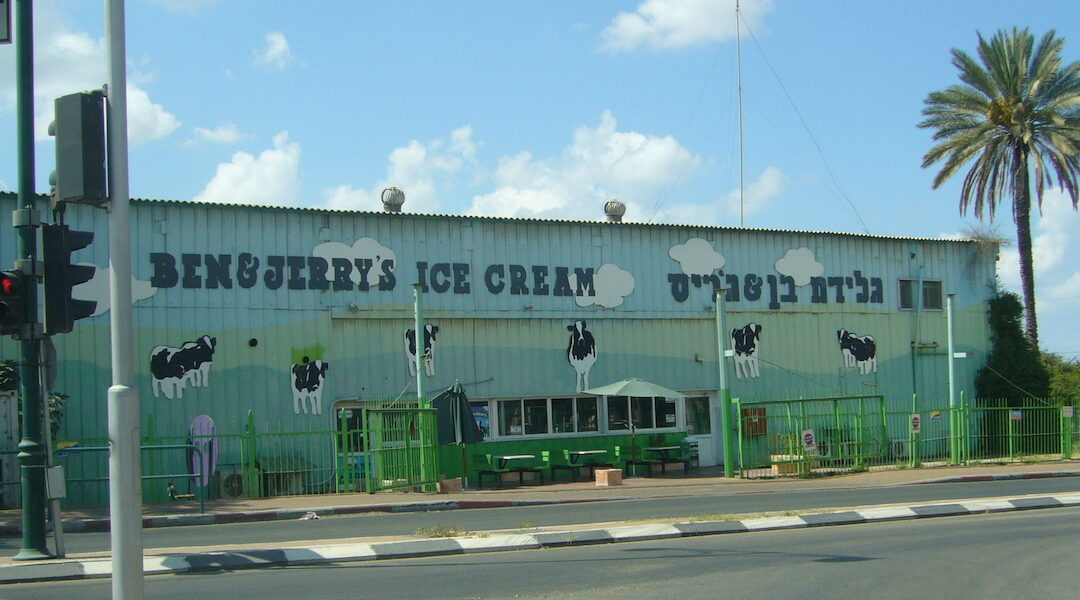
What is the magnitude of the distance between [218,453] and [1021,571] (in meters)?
15.9

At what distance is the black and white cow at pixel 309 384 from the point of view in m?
23.3

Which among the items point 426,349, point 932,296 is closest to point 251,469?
point 426,349

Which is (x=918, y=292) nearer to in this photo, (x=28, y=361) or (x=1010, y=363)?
(x=1010, y=363)

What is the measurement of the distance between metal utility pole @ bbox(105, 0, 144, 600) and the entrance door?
2294 centimetres

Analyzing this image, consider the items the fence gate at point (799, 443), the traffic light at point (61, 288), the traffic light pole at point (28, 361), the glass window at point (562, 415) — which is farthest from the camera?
the glass window at point (562, 415)

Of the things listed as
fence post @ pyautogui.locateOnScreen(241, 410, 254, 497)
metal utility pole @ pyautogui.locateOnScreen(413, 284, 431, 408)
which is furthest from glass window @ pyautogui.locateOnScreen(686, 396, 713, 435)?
fence post @ pyautogui.locateOnScreen(241, 410, 254, 497)

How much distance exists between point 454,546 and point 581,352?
48.4 ft

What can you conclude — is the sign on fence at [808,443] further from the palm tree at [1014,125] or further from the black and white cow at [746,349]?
the palm tree at [1014,125]

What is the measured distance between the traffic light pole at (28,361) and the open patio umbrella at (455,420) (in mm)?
10843

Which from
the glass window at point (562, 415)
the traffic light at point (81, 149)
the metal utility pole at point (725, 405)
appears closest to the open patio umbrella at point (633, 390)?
the metal utility pole at point (725, 405)

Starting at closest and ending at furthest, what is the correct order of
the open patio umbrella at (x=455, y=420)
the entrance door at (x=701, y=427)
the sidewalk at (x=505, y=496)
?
the sidewalk at (x=505, y=496) < the open patio umbrella at (x=455, y=420) < the entrance door at (x=701, y=427)

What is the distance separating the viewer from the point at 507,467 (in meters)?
24.7

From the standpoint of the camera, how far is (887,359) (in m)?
31.2

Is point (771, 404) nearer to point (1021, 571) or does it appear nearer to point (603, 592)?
point (1021, 571)
